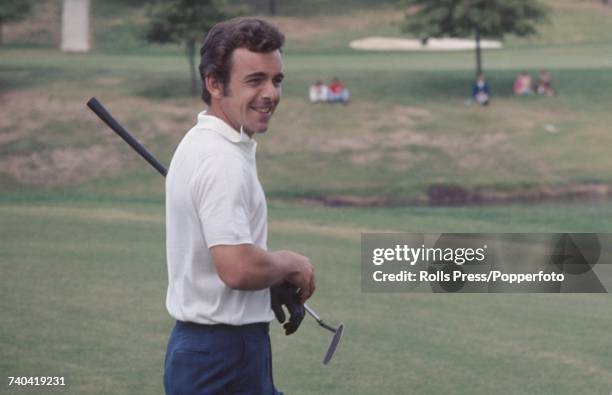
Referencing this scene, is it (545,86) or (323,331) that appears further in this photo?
(545,86)

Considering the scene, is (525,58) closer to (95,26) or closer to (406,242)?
(95,26)

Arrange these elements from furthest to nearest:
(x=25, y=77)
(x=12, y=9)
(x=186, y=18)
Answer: (x=25, y=77), (x=12, y=9), (x=186, y=18)

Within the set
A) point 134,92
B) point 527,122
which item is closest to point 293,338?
point 527,122

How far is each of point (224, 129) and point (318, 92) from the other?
27898mm

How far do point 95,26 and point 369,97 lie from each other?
16.7m

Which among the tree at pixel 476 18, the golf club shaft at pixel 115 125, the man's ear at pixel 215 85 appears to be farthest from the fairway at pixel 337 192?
the man's ear at pixel 215 85

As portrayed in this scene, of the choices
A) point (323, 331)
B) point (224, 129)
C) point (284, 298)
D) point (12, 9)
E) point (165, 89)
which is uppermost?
point (224, 129)

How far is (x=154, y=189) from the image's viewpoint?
24453 mm

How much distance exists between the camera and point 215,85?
3707 mm

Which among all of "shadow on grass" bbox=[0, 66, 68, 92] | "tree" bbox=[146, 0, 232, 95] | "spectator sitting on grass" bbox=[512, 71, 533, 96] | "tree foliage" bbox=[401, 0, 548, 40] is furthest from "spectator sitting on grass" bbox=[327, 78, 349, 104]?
"shadow on grass" bbox=[0, 66, 68, 92]

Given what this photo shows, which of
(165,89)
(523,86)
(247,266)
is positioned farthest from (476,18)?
(247,266)

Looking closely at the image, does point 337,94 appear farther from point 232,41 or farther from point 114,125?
point 232,41

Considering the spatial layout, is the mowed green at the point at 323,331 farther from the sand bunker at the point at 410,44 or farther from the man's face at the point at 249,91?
the sand bunker at the point at 410,44

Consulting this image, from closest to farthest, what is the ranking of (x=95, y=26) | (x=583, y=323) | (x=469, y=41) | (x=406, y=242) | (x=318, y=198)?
(x=583, y=323), (x=406, y=242), (x=318, y=198), (x=469, y=41), (x=95, y=26)
